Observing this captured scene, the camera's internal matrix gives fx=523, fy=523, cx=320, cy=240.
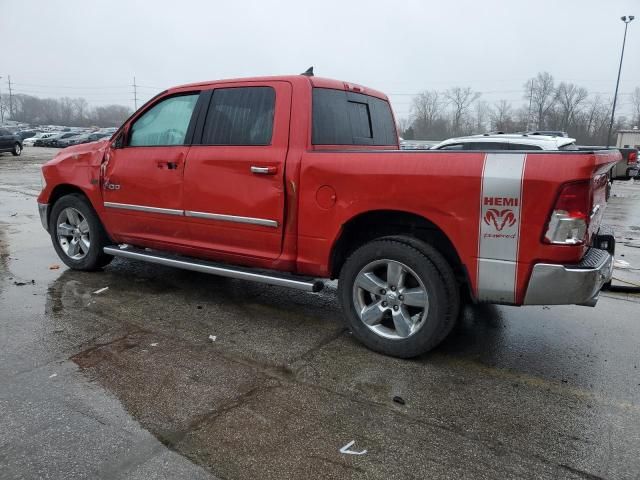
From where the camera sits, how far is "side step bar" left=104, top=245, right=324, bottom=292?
4016mm

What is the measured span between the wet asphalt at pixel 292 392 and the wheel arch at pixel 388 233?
658mm

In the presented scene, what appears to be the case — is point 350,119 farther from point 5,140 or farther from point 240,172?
point 5,140

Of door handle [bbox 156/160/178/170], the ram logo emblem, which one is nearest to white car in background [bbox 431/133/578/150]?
door handle [bbox 156/160/178/170]

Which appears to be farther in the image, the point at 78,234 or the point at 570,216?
the point at 78,234

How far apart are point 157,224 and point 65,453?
2671mm

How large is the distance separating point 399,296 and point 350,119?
1737mm

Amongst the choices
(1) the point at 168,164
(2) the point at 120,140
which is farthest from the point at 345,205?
(2) the point at 120,140

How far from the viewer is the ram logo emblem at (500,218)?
315 centimetres

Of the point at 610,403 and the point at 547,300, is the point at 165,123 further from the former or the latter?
the point at 610,403

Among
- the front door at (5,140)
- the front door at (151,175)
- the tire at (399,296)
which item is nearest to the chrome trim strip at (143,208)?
the front door at (151,175)

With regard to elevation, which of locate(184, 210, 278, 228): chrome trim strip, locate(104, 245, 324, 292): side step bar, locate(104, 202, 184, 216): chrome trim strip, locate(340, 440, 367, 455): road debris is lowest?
locate(340, 440, 367, 455): road debris

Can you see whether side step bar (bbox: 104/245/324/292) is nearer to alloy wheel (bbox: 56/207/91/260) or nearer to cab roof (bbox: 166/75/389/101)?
alloy wheel (bbox: 56/207/91/260)

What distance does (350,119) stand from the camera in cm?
459

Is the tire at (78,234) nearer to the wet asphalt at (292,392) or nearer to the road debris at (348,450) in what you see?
the wet asphalt at (292,392)
